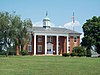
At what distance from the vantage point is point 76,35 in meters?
91.6

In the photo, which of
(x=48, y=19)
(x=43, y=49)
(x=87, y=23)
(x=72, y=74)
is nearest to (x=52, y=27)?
(x=48, y=19)

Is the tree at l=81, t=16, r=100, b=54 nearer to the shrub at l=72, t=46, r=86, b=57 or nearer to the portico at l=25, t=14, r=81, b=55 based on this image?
the shrub at l=72, t=46, r=86, b=57

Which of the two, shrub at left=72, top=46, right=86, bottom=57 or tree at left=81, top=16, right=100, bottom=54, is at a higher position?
tree at left=81, top=16, right=100, bottom=54

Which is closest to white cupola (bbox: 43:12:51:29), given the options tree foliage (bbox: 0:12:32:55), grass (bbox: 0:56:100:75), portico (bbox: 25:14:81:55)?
portico (bbox: 25:14:81:55)

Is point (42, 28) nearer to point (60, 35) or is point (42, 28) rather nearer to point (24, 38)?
point (60, 35)

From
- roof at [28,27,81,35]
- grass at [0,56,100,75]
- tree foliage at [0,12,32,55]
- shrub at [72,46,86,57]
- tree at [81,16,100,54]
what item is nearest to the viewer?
grass at [0,56,100,75]

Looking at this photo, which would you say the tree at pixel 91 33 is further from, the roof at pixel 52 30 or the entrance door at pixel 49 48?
the entrance door at pixel 49 48

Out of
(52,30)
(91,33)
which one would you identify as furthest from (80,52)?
(52,30)

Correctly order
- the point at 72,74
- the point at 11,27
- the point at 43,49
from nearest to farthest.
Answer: the point at 72,74 → the point at 11,27 → the point at 43,49

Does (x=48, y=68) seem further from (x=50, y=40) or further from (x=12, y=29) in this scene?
(x=50, y=40)

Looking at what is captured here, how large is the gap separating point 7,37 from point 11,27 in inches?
97.6

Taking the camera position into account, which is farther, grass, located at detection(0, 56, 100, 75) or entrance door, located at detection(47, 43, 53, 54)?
entrance door, located at detection(47, 43, 53, 54)

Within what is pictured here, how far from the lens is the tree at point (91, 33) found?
257 feet

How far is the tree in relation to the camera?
78.2 meters
